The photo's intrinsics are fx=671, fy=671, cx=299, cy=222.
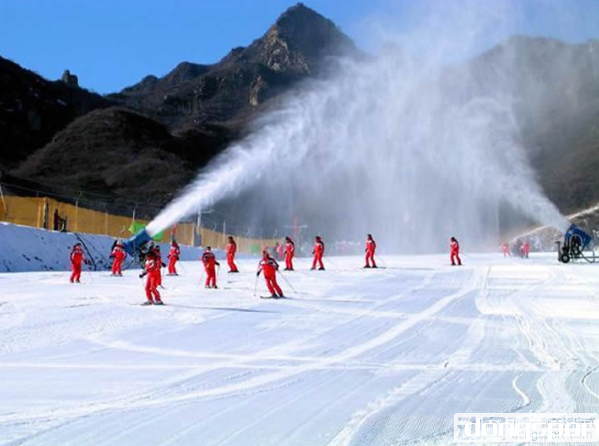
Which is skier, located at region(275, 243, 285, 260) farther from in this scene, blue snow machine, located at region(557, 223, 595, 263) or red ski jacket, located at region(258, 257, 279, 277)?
red ski jacket, located at region(258, 257, 279, 277)

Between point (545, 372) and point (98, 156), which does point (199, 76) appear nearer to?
point (98, 156)

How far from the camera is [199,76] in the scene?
185 m

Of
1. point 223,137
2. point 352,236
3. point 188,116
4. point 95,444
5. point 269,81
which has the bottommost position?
point 95,444

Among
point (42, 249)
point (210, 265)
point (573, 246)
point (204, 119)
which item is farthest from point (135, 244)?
point (204, 119)

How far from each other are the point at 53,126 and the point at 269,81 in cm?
6454

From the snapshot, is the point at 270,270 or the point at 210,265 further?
the point at 210,265

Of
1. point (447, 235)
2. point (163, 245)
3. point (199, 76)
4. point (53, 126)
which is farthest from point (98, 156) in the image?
point (199, 76)

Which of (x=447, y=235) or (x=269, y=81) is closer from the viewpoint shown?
(x=447, y=235)

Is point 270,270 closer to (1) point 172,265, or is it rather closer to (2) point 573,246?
(1) point 172,265

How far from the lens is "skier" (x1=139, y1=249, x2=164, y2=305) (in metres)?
14.4

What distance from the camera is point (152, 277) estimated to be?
47.2 ft

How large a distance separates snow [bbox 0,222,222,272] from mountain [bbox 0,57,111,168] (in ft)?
208

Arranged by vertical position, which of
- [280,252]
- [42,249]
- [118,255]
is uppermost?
[280,252]

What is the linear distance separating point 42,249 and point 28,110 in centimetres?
8571
